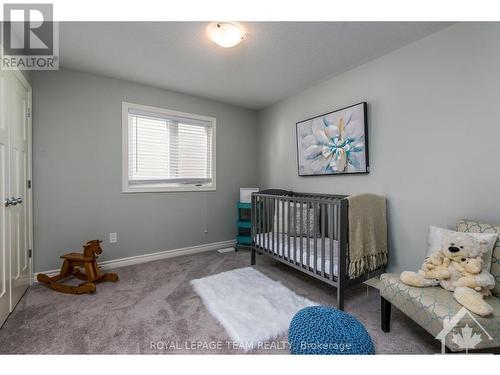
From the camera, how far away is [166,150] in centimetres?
294

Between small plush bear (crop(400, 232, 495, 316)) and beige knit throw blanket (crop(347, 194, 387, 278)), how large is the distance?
381mm

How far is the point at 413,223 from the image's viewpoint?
186 centimetres

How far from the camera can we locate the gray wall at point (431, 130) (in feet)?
4.82

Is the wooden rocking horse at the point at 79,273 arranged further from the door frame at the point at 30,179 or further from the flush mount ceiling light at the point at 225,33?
the flush mount ceiling light at the point at 225,33

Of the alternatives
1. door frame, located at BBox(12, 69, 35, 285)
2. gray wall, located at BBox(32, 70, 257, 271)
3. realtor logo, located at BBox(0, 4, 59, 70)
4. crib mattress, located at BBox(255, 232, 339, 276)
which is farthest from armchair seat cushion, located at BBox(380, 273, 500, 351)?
door frame, located at BBox(12, 69, 35, 285)

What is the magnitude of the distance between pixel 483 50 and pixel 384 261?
1.69 meters

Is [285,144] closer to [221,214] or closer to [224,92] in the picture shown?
[224,92]

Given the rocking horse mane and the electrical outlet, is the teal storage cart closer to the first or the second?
the electrical outlet

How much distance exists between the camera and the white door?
153cm

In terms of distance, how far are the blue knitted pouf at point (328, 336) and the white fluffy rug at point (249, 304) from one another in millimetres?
336

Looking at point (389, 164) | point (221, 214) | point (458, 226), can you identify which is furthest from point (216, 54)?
point (458, 226)

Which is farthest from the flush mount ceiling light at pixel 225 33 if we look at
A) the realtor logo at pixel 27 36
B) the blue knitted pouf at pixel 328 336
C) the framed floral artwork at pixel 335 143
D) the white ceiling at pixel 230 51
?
the blue knitted pouf at pixel 328 336

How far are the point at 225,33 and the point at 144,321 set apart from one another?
2169mm

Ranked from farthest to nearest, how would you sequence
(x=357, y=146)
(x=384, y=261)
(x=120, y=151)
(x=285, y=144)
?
(x=285, y=144) → (x=120, y=151) → (x=357, y=146) → (x=384, y=261)
